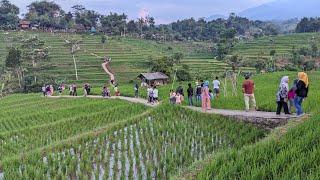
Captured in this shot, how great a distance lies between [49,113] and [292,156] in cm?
1474

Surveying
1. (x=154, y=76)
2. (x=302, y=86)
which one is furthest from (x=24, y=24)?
(x=302, y=86)

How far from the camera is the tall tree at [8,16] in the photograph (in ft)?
257

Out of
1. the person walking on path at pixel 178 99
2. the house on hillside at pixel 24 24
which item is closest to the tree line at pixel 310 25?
the house on hillside at pixel 24 24

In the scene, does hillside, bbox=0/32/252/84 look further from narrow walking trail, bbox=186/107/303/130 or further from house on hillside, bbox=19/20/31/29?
narrow walking trail, bbox=186/107/303/130

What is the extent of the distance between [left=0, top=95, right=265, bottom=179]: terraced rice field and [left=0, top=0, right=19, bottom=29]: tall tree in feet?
209

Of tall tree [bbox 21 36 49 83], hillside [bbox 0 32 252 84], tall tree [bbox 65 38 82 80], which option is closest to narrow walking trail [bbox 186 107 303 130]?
hillside [bbox 0 32 252 84]

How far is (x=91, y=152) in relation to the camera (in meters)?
11.2

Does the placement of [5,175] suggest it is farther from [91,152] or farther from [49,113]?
[49,113]

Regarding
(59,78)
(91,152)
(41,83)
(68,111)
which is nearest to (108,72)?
(59,78)

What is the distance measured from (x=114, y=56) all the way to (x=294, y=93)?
47951 mm

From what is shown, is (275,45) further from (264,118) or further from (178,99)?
(264,118)

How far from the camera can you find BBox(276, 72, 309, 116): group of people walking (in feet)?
40.9

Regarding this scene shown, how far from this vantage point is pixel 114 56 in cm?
6000

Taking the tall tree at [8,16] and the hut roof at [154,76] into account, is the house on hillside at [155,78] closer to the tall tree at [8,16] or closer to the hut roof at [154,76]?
the hut roof at [154,76]
